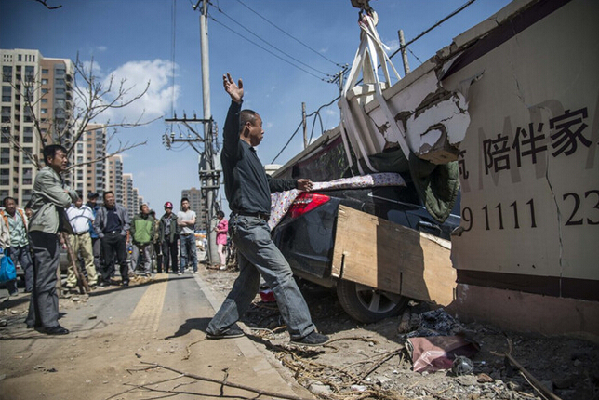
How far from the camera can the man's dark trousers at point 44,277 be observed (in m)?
4.10

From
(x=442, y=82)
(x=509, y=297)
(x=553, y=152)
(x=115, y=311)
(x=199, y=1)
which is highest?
(x=199, y=1)

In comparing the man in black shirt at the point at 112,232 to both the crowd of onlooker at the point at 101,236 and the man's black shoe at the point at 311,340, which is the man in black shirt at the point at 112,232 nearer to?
the crowd of onlooker at the point at 101,236

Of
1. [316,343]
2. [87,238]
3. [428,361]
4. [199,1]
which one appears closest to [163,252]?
[87,238]

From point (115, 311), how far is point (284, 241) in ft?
9.82

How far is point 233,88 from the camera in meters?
3.19

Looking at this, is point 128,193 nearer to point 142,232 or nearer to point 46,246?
point 142,232

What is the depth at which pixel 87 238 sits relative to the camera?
7820 millimetres

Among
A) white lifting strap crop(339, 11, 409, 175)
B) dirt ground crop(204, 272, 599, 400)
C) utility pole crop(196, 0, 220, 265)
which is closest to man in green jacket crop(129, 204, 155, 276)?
utility pole crop(196, 0, 220, 265)

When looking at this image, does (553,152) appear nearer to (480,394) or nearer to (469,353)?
(469,353)

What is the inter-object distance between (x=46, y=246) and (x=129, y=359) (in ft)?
6.06

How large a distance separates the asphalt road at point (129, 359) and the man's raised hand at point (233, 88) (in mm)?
2077

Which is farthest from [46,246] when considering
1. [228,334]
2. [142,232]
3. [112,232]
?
[142,232]

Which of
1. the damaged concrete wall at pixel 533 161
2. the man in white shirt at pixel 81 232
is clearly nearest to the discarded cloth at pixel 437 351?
the damaged concrete wall at pixel 533 161

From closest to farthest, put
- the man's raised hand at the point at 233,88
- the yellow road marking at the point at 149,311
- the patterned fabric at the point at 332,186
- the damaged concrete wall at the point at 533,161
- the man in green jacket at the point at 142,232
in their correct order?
the damaged concrete wall at the point at 533,161
the man's raised hand at the point at 233,88
the patterned fabric at the point at 332,186
the yellow road marking at the point at 149,311
the man in green jacket at the point at 142,232
